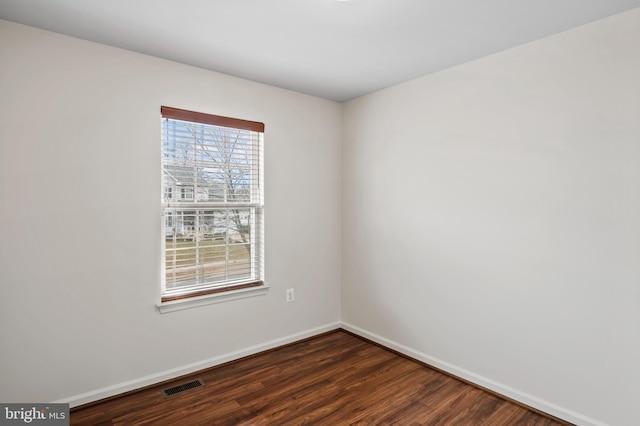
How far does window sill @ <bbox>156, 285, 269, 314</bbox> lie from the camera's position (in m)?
2.67

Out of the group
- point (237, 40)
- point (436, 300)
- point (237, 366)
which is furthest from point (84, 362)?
point (436, 300)

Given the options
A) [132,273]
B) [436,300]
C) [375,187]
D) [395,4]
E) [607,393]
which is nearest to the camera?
[395,4]

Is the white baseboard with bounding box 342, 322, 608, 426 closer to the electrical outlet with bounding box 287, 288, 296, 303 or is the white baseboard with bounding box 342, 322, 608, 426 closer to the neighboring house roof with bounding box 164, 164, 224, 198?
the electrical outlet with bounding box 287, 288, 296, 303

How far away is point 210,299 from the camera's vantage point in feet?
9.44

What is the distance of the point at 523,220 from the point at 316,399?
183cm

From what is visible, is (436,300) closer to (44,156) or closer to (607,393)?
(607,393)

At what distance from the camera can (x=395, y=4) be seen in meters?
1.90

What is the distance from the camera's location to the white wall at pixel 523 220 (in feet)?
6.62

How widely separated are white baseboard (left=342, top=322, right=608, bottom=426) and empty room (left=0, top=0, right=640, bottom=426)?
1cm

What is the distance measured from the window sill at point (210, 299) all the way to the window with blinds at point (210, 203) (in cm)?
5

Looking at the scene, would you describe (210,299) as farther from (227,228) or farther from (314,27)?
(314,27)

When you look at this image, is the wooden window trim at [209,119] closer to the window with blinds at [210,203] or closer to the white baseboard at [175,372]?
the window with blinds at [210,203]

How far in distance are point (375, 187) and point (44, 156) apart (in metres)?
2.52

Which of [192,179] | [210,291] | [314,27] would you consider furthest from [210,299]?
[314,27]
